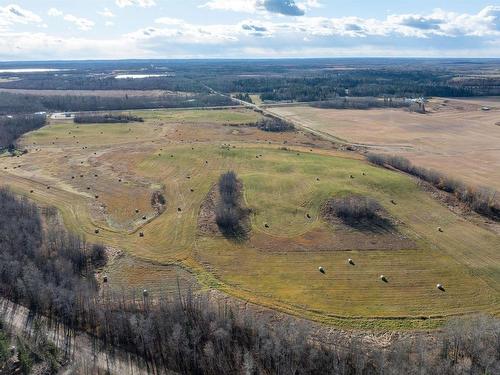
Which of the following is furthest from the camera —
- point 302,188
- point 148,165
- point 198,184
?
point 148,165

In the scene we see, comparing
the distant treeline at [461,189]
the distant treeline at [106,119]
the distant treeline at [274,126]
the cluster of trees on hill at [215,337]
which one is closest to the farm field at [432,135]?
the distant treeline at [461,189]

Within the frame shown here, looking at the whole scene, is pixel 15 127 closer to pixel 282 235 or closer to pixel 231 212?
pixel 231 212

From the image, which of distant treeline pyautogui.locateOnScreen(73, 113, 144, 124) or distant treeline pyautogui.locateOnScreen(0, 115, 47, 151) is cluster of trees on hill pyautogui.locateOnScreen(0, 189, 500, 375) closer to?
distant treeline pyautogui.locateOnScreen(0, 115, 47, 151)

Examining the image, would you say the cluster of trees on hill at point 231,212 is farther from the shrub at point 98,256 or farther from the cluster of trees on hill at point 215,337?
the cluster of trees on hill at point 215,337

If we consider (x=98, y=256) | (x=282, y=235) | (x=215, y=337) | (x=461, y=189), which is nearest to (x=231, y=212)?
(x=282, y=235)

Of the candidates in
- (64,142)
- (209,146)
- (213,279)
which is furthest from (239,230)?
(64,142)

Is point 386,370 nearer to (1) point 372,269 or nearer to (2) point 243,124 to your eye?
(1) point 372,269
